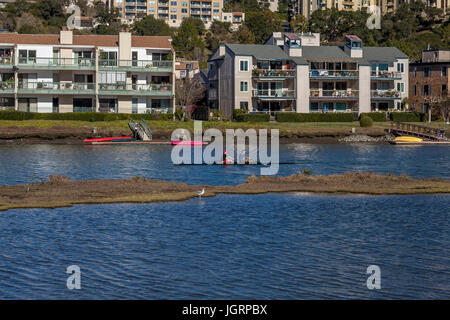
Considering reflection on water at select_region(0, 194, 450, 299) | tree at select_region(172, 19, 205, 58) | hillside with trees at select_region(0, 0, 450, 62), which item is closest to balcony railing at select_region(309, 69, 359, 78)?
hillside with trees at select_region(0, 0, 450, 62)

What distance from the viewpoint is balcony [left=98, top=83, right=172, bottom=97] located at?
9450 cm

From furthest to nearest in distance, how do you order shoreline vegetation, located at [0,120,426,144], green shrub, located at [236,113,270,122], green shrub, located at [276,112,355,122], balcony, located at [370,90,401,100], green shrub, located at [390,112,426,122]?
balcony, located at [370,90,401,100], green shrub, located at [390,112,426,122], green shrub, located at [276,112,355,122], green shrub, located at [236,113,270,122], shoreline vegetation, located at [0,120,426,144]

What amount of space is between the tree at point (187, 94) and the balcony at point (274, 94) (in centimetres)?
963

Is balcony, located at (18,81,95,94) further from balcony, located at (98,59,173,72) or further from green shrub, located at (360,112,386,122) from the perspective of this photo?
green shrub, located at (360,112,386,122)

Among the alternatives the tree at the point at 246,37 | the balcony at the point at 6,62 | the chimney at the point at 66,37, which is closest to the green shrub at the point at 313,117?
the chimney at the point at 66,37

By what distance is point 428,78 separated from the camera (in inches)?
4476

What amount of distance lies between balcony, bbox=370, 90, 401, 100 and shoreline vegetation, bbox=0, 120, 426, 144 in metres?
12.2

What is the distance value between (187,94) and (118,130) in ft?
69.8

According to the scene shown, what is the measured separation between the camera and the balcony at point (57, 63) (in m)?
93.2

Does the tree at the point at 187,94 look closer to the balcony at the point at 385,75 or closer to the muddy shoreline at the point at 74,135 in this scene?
the muddy shoreline at the point at 74,135

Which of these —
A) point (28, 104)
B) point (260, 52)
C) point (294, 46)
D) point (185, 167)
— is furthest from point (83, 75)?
point (185, 167)

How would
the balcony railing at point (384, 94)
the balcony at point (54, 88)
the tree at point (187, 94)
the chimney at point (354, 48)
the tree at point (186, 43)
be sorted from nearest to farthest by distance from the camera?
the balcony at point (54, 88)
the tree at point (187, 94)
the balcony railing at point (384, 94)
the chimney at point (354, 48)
the tree at point (186, 43)

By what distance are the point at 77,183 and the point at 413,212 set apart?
19.6 m

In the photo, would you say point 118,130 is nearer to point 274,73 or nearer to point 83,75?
point 83,75
